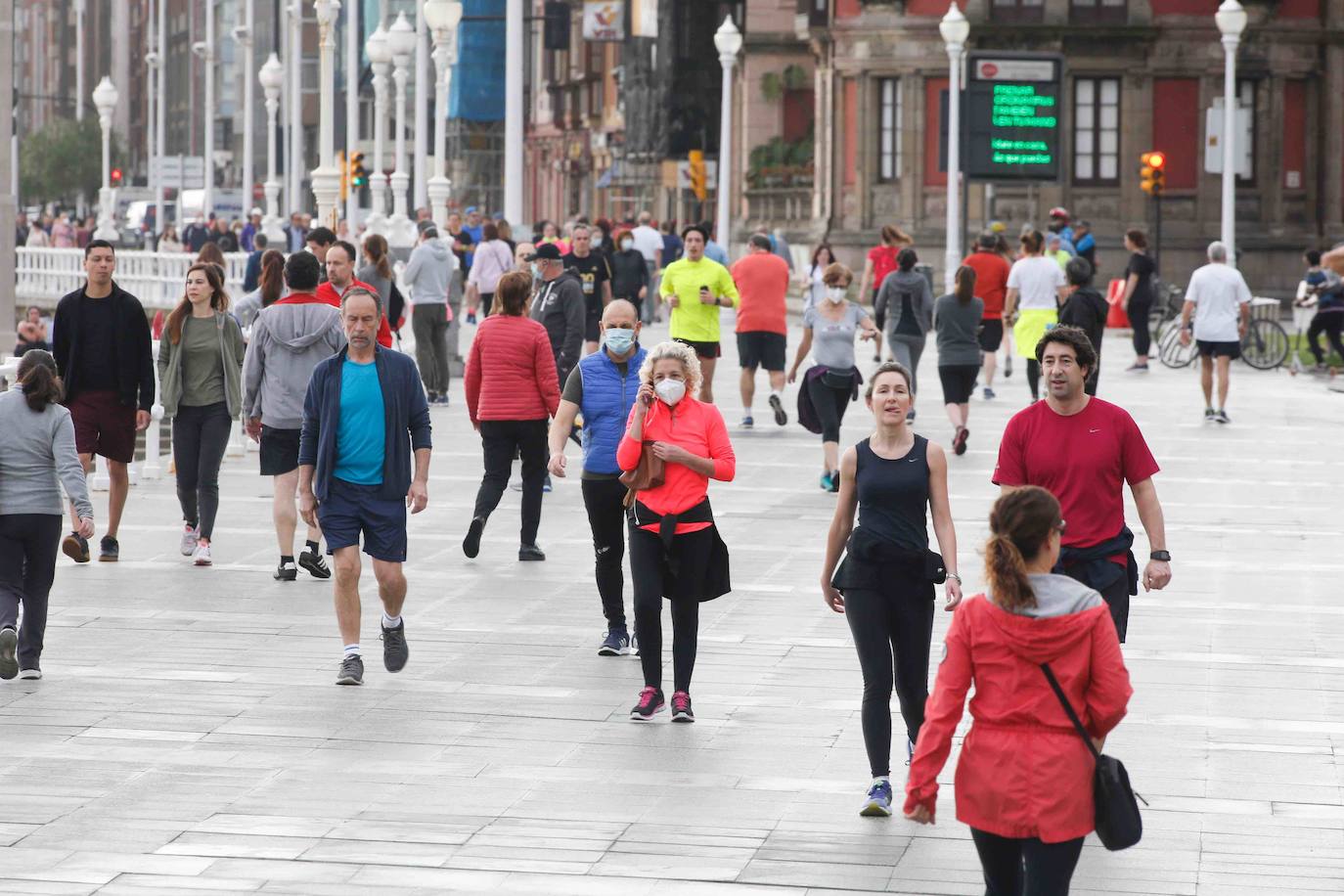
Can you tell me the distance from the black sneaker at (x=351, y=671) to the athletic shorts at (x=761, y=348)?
37.9 feet

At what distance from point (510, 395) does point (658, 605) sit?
4.46 metres

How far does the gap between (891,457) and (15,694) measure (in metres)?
3.91

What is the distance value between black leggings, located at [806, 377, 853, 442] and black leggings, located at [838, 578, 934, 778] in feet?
31.0

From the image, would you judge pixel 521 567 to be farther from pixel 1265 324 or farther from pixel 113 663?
pixel 1265 324

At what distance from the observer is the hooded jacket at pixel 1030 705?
230 inches

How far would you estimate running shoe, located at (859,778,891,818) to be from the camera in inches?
320

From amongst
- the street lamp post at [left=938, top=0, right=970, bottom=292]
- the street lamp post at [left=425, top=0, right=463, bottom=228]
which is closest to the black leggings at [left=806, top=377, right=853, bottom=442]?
the street lamp post at [left=425, top=0, right=463, bottom=228]

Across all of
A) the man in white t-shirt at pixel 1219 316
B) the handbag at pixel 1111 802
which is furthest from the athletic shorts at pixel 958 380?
the handbag at pixel 1111 802

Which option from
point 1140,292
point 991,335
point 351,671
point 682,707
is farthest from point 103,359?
point 1140,292

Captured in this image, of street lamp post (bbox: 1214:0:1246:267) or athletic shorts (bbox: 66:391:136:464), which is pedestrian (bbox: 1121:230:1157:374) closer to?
street lamp post (bbox: 1214:0:1246:267)

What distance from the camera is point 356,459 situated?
10.4 meters

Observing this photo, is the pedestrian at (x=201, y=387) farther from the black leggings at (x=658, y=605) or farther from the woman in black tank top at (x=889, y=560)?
the woman in black tank top at (x=889, y=560)

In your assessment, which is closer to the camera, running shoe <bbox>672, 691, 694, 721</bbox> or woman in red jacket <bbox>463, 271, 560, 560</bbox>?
running shoe <bbox>672, 691, 694, 721</bbox>

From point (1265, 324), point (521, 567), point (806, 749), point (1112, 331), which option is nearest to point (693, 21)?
point (1112, 331)
